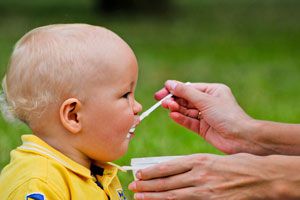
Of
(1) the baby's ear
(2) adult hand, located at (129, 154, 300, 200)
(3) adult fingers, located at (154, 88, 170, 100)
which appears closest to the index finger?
(2) adult hand, located at (129, 154, 300, 200)

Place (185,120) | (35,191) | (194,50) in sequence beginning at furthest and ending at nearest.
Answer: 1. (194,50)
2. (185,120)
3. (35,191)

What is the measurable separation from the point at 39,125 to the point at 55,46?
321 mm

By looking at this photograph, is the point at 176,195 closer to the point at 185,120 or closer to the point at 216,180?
the point at 216,180

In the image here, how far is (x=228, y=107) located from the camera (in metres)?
3.64

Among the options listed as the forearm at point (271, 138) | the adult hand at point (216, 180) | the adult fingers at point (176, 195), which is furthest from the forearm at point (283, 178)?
the forearm at point (271, 138)

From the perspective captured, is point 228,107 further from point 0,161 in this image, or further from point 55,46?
point 0,161

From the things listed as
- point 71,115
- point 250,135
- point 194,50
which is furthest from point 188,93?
point 194,50

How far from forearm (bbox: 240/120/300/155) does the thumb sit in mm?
248

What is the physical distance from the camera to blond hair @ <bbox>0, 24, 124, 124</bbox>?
117 inches

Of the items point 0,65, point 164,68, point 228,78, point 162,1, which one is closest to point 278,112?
point 228,78

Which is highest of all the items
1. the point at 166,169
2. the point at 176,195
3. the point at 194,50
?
the point at 166,169

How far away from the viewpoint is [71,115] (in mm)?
3004

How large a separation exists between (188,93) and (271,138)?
0.45 meters

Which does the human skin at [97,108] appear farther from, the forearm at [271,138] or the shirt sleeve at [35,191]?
the forearm at [271,138]
